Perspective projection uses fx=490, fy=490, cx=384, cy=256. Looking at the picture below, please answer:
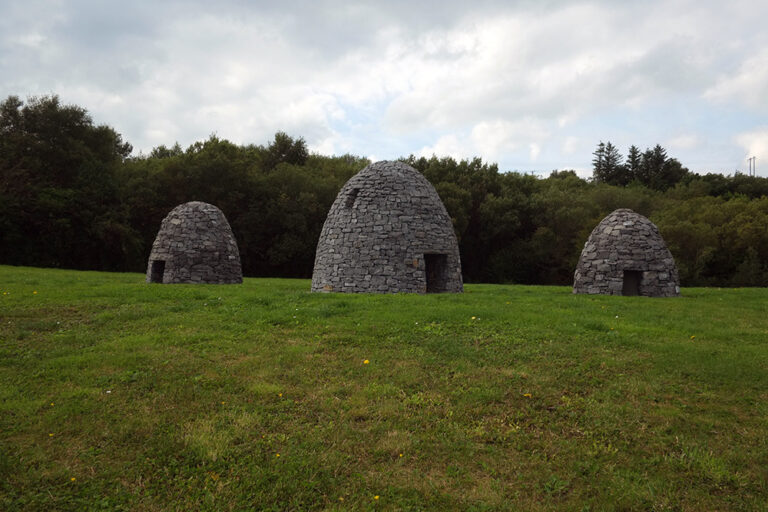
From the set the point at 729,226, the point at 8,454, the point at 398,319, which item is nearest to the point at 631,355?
the point at 398,319

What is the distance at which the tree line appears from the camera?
27.4 metres

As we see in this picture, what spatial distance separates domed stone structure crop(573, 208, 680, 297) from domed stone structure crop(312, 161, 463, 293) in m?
4.47

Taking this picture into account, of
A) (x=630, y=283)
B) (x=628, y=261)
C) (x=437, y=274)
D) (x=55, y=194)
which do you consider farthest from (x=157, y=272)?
(x=630, y=283)

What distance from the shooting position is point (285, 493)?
13.6 ft

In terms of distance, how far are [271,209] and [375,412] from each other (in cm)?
2757

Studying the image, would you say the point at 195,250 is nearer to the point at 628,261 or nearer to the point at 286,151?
the point at 628,261

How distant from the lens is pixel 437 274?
16109 millimetres

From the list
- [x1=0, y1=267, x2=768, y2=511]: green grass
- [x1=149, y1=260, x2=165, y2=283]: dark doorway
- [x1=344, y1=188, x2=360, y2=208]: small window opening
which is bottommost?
[x1=0, y1=267, x2=768, y2=511]: green grass

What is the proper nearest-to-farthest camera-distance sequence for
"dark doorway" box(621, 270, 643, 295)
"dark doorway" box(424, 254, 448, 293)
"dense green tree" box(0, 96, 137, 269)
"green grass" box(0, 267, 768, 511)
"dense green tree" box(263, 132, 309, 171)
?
"green grass" box(0, 267, 768, 511), "dark doorway" box(424, 254, 448, 293), "dark doorway" box(621, 270, 643, 295), "dense green tree" box(0, 96, 137, 269), "dense green tree" box(263, 132, 309, 171)

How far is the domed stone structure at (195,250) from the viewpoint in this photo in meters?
16.5

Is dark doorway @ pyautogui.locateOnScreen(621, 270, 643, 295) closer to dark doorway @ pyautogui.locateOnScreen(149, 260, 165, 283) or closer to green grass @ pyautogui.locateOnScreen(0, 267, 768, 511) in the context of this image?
green grass @ pyautogui.locateOnScreen(0, 267, 768, 511)

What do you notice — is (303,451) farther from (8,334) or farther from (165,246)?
(165,246)

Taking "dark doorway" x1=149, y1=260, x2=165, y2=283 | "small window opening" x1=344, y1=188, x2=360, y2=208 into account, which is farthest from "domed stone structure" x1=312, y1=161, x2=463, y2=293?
"dark doorway" x1=149, y1=260, x2=165, y2=283

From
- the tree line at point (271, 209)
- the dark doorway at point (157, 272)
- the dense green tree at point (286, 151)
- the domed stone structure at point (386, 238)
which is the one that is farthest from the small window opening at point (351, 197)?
the dense green tree at point (286, 151)
